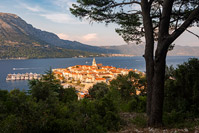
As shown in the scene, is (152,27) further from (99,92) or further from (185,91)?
(99,92)

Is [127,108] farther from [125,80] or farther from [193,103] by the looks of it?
[125,80]

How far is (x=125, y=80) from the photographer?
1229 cm

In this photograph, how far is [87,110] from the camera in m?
4.61

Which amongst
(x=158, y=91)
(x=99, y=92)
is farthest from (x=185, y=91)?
(x=99, y=92)

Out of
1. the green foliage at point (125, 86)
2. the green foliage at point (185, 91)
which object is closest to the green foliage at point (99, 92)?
the green foliage at point (125, 86)

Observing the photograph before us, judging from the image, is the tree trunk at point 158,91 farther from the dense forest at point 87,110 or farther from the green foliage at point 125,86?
the green foliage at point 125,86

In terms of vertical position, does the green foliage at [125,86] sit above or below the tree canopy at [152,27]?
below

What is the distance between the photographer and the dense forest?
9.97ft

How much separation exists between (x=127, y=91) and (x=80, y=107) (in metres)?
8.00

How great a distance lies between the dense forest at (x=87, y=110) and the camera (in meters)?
3.04

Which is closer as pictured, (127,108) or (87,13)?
(87,13)

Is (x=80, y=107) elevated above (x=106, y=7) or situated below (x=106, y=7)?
below

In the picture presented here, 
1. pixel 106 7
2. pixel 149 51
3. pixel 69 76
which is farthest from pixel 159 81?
pixel 69 76

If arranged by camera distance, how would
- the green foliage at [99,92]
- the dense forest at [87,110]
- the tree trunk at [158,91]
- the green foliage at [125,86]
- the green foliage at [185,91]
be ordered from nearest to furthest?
the dense forest at [87,110]
the tree trunk at [158,91]
the green foliage at [185,91]
the green foliage at [125,86]
the green foliage at [99,92]
